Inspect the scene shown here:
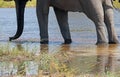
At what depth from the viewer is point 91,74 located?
21.2 feet

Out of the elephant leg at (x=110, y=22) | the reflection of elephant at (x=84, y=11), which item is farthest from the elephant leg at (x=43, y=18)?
the elephant leg at (x=110, y=22)

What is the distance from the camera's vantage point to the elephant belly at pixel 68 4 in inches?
447

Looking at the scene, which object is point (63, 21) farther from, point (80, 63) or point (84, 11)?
point (80, 63)

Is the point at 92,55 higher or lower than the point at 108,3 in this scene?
lower

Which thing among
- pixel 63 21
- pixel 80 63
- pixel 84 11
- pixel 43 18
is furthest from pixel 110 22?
pixel 80 63

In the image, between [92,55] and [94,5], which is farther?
[94,5]

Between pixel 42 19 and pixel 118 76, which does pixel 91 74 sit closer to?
pixel 118 76

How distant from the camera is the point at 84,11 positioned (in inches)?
444

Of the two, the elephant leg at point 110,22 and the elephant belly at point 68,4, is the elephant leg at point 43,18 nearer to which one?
the elephant belly at point 68,4

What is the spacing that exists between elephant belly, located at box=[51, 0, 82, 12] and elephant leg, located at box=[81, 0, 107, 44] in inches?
12.9

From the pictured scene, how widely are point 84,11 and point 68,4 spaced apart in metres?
0.42

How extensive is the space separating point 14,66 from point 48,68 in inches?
20.1

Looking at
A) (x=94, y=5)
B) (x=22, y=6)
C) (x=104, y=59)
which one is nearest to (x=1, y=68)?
(x=104, y=59)

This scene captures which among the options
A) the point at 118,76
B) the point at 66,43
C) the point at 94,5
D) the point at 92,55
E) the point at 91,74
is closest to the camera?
the point at 118,76
